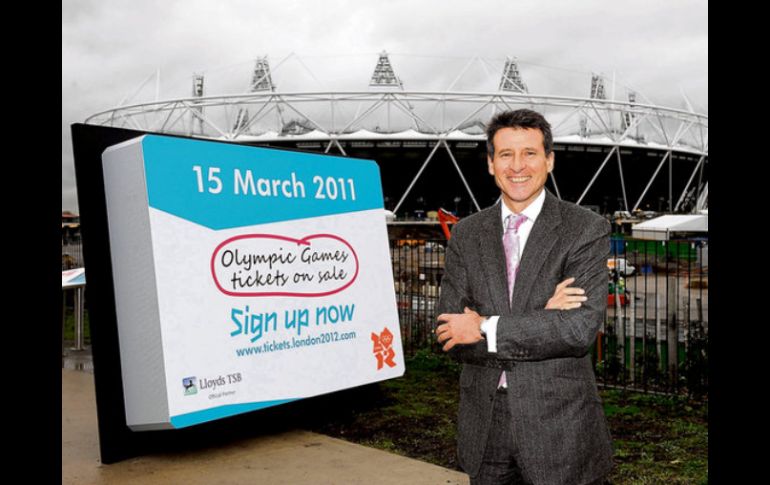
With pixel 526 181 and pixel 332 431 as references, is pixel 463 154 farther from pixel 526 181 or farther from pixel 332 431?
pixel 526 181

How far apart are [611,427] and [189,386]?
135 inches

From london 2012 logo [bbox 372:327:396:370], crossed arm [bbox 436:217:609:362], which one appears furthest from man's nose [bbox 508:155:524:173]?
london 2012 logo [bbox 372:327:396:370]

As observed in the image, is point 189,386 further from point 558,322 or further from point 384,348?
point 558,322

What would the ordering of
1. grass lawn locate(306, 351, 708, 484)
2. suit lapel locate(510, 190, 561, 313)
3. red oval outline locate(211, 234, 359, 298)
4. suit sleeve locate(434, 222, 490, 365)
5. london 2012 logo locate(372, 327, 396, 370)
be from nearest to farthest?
suit lapel locate(510, 190, 561, 313)
suit sleeve locate(434, 222, 490, 365)
grass lawn locate(306, 351, 708, 484)
red oval outline locate(211, 234, 359, 298)
london 2012 logo locate(372, 327, 396, 370)

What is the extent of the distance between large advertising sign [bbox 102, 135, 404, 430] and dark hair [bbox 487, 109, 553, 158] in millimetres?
2901

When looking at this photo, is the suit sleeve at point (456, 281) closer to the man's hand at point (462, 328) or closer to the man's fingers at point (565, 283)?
the man's hand at point (462, 328)

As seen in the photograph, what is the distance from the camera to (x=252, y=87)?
197ft

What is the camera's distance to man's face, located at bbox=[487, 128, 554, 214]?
223cm

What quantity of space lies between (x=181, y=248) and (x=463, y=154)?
147ft

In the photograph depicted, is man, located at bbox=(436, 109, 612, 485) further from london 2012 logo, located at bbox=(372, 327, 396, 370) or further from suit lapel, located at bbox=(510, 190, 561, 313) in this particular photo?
london 2012 logo, located at bbox=(372, 327, 396, 370)

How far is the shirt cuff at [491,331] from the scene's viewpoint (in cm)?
213

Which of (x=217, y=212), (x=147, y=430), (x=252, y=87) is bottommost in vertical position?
(x=147, y=430)

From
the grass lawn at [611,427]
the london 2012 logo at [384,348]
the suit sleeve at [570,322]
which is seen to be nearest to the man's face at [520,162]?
the suit sleeve at [570,322]
